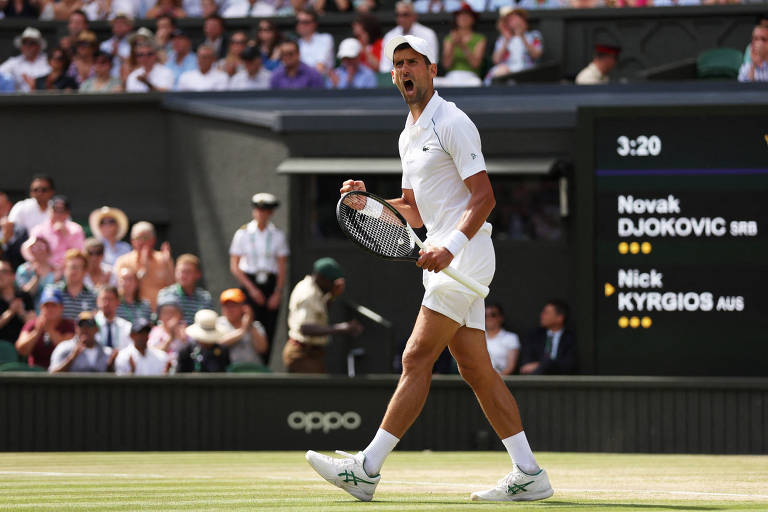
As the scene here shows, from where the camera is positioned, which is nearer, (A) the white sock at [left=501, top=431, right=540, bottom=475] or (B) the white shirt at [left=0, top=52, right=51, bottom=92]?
(A) the white sock at [left=501, top=431, right=540, bottom=475]

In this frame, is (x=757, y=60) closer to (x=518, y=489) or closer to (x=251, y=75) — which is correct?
(x=251, y=75)

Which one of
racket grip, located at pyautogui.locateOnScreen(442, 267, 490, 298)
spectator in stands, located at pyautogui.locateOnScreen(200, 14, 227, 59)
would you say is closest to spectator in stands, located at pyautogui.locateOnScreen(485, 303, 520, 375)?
spectator in stands, located at pyautogui.locateOnScreen(200, 14, 227, 59)

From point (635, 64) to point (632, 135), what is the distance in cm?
395

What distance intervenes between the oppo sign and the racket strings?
6261 mm

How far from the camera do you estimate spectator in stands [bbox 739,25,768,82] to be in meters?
14.1

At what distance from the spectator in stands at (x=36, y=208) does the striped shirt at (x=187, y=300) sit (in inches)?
79.1

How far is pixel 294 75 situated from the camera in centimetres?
1526

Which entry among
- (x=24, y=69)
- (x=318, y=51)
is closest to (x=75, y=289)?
(x=318, y=51)

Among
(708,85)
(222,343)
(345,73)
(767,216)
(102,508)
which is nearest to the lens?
(102,508)

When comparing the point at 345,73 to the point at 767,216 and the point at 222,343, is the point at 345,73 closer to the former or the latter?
the point at 222,343

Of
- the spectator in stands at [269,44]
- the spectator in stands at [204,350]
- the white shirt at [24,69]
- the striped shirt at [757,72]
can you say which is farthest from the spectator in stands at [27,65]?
the striped shirt at [757,72]

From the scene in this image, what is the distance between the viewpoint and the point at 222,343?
506 inches

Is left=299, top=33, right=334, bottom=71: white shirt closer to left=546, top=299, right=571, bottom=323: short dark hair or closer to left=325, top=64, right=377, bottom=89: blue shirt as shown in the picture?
left=325, top=64, right=377, bottom=89: blue shirt

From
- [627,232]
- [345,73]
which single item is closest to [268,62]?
[345,73]
